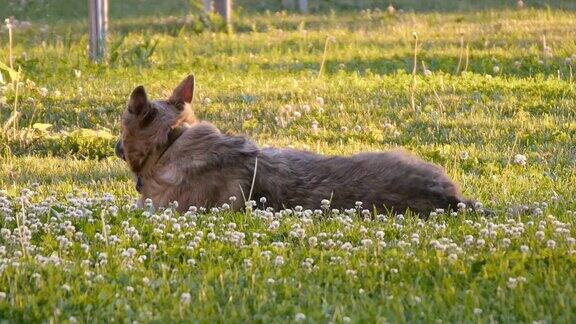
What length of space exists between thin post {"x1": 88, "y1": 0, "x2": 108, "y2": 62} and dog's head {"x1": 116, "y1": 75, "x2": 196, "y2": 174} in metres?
8.25

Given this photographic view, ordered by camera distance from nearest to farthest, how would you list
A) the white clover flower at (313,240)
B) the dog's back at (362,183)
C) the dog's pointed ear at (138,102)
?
the white clover flower at (313,240)
the dog's back at (362,183)
the dog's pointed ear at (138,102)

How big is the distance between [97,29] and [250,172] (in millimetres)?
9054

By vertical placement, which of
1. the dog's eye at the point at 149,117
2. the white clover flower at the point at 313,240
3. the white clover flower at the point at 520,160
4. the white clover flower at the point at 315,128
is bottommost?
the white clover flower at the point at 315,128

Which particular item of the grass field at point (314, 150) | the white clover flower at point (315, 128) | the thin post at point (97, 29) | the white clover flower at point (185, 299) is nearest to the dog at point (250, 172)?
the grass field at point (314, 150)

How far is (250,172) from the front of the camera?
7.43 meters

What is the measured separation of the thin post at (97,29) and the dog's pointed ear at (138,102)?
8359mm

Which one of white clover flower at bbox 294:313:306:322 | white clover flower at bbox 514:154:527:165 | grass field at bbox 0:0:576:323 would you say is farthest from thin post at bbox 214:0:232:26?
white clover flower at bbox 294:313:306:322

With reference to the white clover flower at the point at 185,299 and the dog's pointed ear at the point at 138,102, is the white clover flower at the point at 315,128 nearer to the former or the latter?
the dog's pointed ear at the point at 138,102

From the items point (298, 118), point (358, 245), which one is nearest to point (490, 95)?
point (298, 118)

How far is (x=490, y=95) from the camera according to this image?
1349 cm

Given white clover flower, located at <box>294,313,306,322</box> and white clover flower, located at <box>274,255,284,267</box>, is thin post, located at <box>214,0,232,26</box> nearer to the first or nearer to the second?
white clover flower, located at <box>274,255,284,267</box>

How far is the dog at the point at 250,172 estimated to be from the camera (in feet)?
23.7

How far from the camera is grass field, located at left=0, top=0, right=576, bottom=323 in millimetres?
5082

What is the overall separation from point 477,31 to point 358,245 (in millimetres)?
14340
